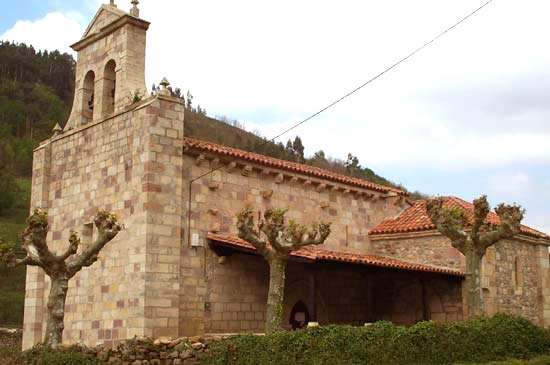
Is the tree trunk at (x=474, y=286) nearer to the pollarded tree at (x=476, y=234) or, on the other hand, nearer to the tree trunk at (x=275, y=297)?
the pollarded tree at (x=476, y=234)

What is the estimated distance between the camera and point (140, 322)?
1415 centimetres

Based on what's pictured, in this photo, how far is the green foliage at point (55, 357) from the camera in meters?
12.8

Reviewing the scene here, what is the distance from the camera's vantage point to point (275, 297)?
1318 centimetres

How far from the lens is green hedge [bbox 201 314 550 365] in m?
11.9

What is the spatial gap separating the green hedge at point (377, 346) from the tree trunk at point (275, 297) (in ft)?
2.30

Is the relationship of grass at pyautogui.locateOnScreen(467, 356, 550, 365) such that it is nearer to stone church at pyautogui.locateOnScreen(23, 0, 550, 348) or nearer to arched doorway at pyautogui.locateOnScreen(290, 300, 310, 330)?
stone church at pyautogui.locateOnScreen(23, 0, 550, 348)

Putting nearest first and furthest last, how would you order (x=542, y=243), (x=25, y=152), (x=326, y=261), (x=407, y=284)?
(x=326, y=261)
(x=407, y=284)
(x=542, y=243)
(x=25, y=152)

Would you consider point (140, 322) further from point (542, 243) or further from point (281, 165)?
point (542, 243)

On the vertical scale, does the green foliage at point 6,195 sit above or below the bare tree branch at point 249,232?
above

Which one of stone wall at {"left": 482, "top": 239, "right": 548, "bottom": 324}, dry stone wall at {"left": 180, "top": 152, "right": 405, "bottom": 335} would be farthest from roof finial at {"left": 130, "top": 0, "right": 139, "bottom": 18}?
stone wall at {"left": 482, "top": 239, "right": 548, "bottom": 324}

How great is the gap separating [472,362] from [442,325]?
93 cm

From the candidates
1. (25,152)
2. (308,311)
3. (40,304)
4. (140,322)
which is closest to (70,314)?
(40,304)

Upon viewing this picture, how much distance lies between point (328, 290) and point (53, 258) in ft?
28.4

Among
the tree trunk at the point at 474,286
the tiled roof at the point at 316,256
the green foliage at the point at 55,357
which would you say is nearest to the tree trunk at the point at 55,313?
the green foliage at the point at 55,357
